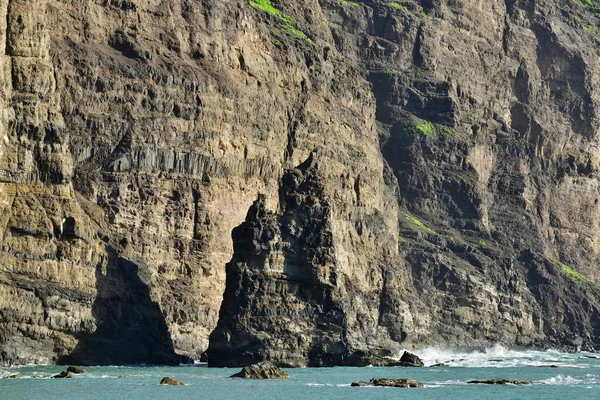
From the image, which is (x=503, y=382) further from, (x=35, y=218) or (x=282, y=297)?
(x=35, y=218)

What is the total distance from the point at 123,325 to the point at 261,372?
19007 mm

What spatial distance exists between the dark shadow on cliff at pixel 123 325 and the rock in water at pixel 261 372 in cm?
1652

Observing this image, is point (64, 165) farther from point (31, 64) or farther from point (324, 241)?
point (324, 241)

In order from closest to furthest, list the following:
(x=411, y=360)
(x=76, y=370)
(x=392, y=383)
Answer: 1. (x=392, y=383)
2. (x=76, y=370)
3. (x=411, y=360)

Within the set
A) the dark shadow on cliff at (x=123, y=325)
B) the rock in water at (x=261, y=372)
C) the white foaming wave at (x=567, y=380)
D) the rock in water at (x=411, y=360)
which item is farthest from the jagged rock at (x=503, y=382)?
the dark shadow on cliff at (x=123, y=325)

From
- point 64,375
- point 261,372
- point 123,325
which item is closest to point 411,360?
point 261,372

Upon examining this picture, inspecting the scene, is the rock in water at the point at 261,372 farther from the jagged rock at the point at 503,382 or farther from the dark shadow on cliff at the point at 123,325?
the jagged rock at the point at 503,382

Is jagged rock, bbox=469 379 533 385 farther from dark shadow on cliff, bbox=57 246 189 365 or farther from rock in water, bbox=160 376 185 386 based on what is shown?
dark shadow on cliff, bbox=57 246 189 365

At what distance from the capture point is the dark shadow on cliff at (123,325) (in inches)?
6737

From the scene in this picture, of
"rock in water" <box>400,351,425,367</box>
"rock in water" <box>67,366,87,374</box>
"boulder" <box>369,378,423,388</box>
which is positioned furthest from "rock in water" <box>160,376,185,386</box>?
"rock in water" <box>400,351,425,367</box>

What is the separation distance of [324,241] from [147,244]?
27.9 m

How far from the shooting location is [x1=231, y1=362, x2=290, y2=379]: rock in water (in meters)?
158

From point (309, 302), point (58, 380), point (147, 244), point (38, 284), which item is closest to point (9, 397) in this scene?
point (58, 380)

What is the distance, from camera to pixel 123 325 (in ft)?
568
